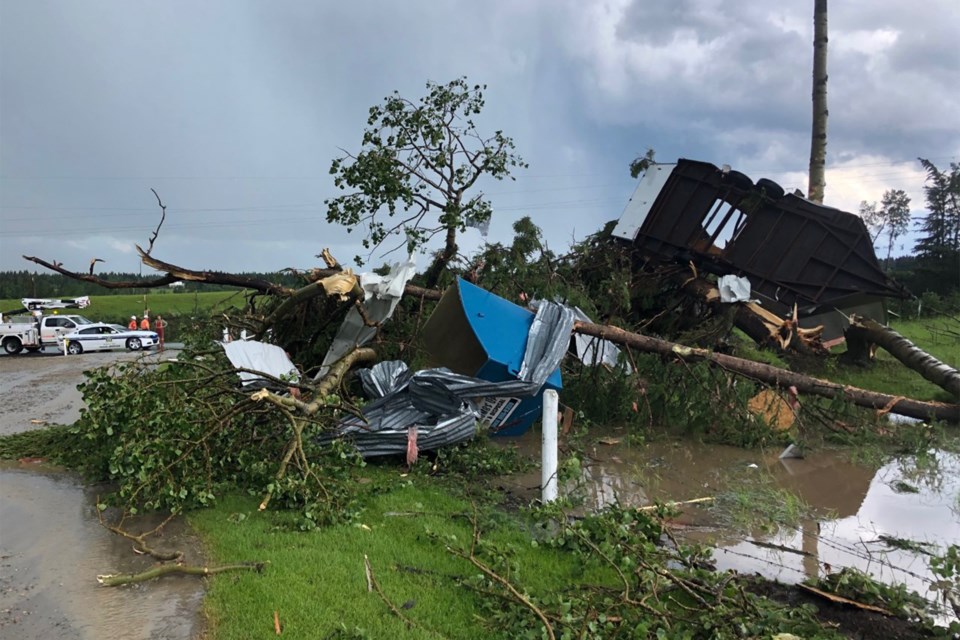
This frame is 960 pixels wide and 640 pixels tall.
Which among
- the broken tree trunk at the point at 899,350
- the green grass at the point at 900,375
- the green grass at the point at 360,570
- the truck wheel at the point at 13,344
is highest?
the broken tree trunk at the point at 899,350

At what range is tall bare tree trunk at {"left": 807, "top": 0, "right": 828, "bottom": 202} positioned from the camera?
546 inches

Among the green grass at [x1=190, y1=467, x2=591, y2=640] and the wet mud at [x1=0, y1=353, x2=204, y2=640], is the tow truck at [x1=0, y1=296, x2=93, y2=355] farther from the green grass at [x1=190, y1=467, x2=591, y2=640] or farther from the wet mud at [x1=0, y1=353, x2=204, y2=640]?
the green grass at [x1=190, y1=467, x2=591, y2=640]

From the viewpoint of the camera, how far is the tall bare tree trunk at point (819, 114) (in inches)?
546

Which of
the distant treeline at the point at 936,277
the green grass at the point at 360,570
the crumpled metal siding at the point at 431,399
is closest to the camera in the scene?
Result: the green grass at the point at 360,570

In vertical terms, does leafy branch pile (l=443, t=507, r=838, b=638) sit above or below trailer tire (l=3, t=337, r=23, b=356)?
above

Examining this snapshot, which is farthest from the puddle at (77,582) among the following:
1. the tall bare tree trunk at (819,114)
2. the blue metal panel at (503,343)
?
the tall bare tree trunk at (819,114)

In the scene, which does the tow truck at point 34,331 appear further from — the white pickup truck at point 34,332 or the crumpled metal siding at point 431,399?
the crumpled metal siding at point 431,399

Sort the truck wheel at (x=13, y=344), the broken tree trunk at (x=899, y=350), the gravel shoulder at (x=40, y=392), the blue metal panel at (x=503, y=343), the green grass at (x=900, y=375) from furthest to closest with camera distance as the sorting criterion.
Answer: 1. the truck wheel at (x=13, y=344)
2. the green grass at (x=900, y=375)
3. the gravel shoulder at (x=40, y=392)
4. the broken tree trunk at (x=899, y=350)
5. the blue metal panel at (x=503, y=343)

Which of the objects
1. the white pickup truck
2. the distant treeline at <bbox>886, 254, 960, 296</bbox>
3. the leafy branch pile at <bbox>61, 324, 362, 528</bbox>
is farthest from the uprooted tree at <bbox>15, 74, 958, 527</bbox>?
the white pickup truck

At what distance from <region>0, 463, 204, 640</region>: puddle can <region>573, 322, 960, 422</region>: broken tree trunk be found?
499 centimetres

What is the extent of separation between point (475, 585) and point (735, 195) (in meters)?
Answer: 9.32

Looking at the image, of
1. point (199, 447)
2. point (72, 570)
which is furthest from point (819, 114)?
point (72, 570)

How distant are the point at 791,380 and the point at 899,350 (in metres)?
3.51

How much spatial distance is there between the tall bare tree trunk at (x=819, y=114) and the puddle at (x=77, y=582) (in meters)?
13.8
